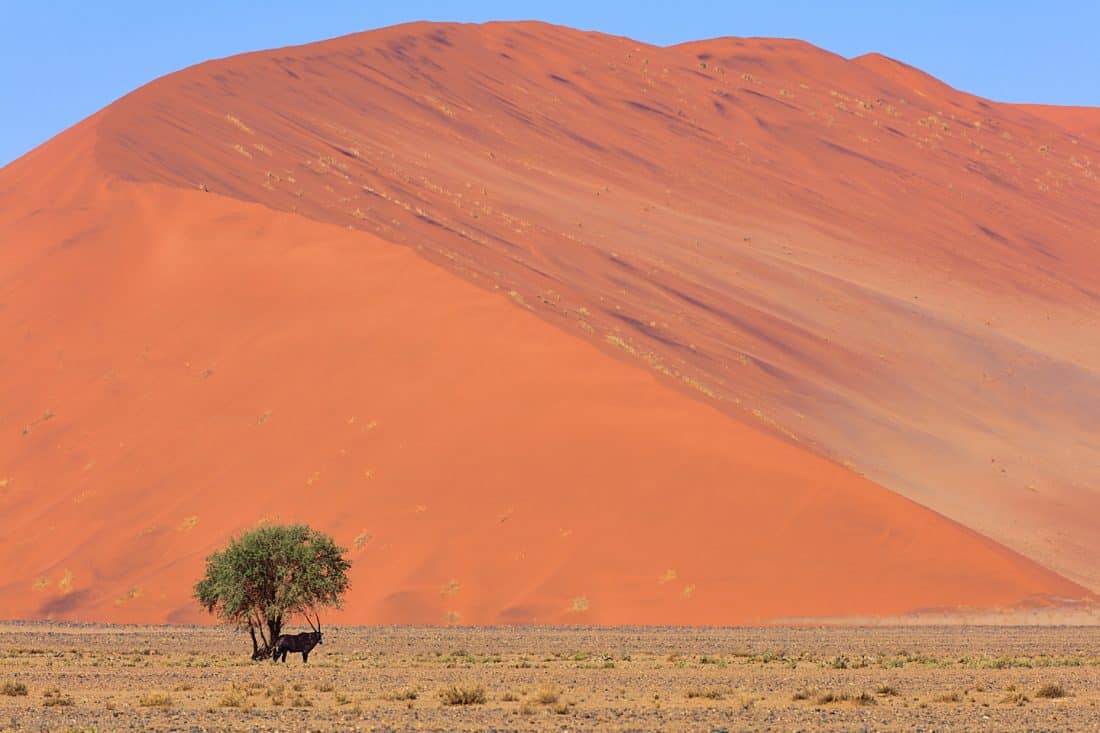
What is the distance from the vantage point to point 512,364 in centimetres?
4491

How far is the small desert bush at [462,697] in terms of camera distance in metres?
19.3

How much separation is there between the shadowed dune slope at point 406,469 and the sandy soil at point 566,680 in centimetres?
271

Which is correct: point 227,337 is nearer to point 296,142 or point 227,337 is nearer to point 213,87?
point 296,142

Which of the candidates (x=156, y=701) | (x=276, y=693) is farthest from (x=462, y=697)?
(x=156, y=701)

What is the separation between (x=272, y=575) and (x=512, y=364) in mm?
18489

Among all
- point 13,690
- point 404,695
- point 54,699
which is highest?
point 13,690

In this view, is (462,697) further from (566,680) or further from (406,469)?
(406,469)

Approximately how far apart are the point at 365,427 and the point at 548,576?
26.6ft

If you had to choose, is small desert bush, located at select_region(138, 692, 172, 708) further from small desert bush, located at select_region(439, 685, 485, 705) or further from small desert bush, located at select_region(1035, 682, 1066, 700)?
small desert bush, located at select_region(1035, 682, 1066, 700)

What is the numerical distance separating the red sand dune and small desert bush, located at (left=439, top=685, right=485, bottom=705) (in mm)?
16583

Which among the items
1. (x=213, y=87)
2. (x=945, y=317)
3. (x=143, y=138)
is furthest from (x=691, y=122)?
(x=143, y=138)

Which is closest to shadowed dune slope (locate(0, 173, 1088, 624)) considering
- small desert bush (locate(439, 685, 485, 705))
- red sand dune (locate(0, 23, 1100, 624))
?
red sand dune (locate(0, 23, 1100, 624))

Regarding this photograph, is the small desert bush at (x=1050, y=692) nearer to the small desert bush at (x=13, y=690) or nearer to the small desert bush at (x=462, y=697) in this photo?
the small desert bush at (x=462, y=697)

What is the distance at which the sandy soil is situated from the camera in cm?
1742
